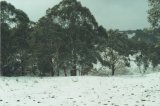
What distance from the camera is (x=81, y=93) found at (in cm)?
3064

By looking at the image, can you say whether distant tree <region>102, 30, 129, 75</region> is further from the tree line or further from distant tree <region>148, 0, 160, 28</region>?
distant tree <region>148, 0, 160, 28</region>

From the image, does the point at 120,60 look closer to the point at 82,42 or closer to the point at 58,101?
the point at 82,42

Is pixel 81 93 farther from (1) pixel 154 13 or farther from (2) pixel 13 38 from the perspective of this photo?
(2) pixel 13 38

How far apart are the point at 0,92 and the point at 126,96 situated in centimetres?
997

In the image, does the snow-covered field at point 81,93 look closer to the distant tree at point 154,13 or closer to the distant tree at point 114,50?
the distant tree at point 154,13

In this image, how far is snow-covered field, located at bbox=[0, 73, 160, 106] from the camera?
26.3 m

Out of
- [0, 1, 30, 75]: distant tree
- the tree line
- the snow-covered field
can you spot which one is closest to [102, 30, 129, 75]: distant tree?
the tree line

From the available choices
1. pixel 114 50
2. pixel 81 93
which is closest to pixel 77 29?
pixel 114 50

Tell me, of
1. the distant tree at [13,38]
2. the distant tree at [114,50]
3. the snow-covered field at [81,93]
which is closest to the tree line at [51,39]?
the distant tree at [13,38]

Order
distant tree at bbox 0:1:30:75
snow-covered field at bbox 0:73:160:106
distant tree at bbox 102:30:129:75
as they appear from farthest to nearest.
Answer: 1. distant tree at bbox 102:30:129:75
2. distant tree at bbox 0:1:30:75
3. snow-covered field at bbox 0:73:160:106

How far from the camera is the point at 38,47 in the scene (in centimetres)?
5928

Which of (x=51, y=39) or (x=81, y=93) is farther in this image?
(x=51, y=39)

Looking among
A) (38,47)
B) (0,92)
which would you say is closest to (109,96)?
(0,92)

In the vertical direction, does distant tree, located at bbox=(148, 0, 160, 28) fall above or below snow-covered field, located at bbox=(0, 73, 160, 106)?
above
